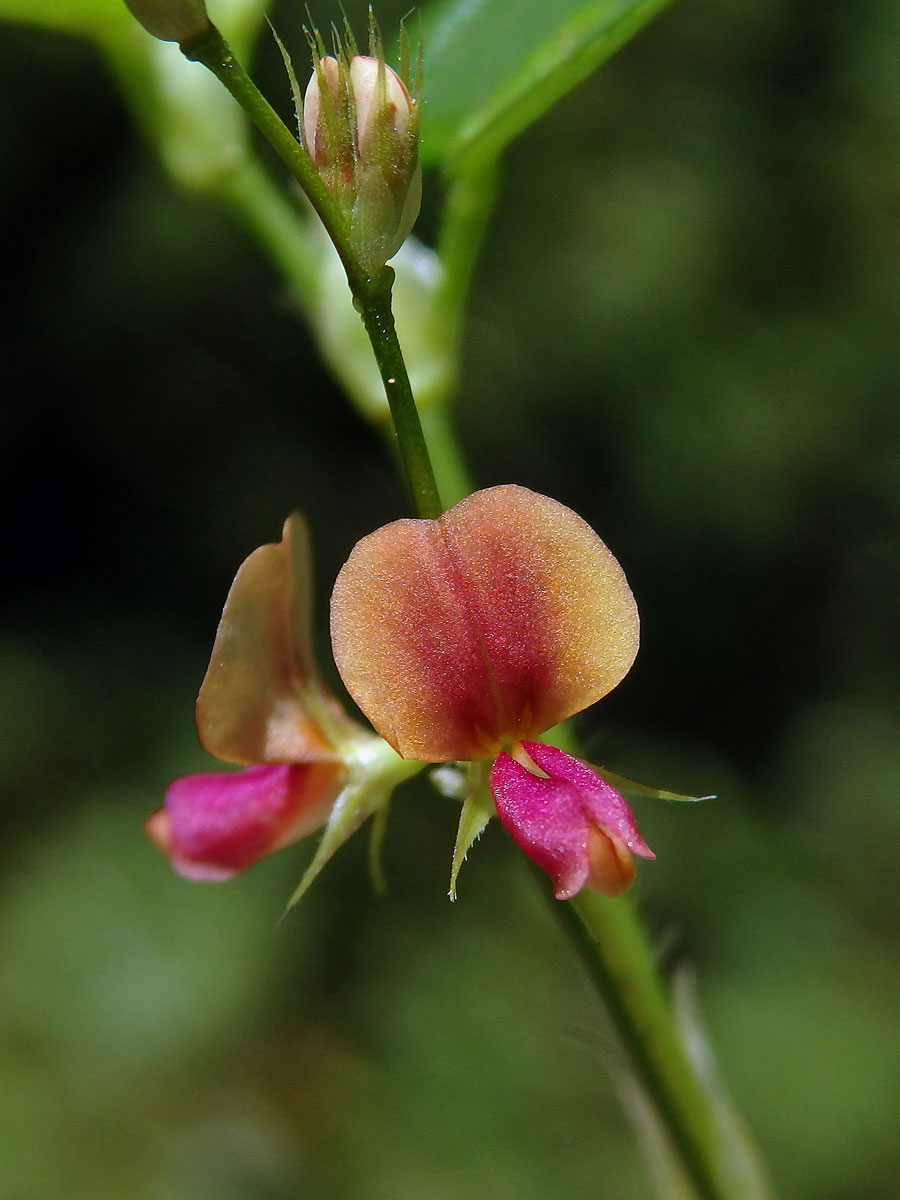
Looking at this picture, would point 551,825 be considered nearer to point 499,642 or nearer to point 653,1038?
point 499,642

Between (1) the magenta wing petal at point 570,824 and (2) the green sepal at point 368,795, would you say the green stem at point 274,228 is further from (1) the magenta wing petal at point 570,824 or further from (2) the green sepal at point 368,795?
(1) the magenta wing petal at point 570,824

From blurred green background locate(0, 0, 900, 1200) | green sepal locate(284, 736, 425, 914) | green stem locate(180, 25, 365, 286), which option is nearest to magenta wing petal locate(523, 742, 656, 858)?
green sepal locate(284, 736, 425, 914)

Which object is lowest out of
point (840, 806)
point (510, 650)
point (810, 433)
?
point (840, 806)

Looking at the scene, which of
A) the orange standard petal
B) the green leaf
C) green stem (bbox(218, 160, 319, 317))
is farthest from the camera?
green stem (bbox(218, 160, 319, 317))

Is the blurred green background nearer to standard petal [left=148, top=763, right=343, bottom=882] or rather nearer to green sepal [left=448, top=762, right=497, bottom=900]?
standard petal [left=148, top=763, right=343, bottom=882]

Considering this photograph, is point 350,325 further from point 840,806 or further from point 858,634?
point 858,634

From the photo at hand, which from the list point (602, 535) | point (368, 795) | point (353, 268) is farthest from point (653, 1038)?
point (602, 535)

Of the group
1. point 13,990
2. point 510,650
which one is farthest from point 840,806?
point 510,650
